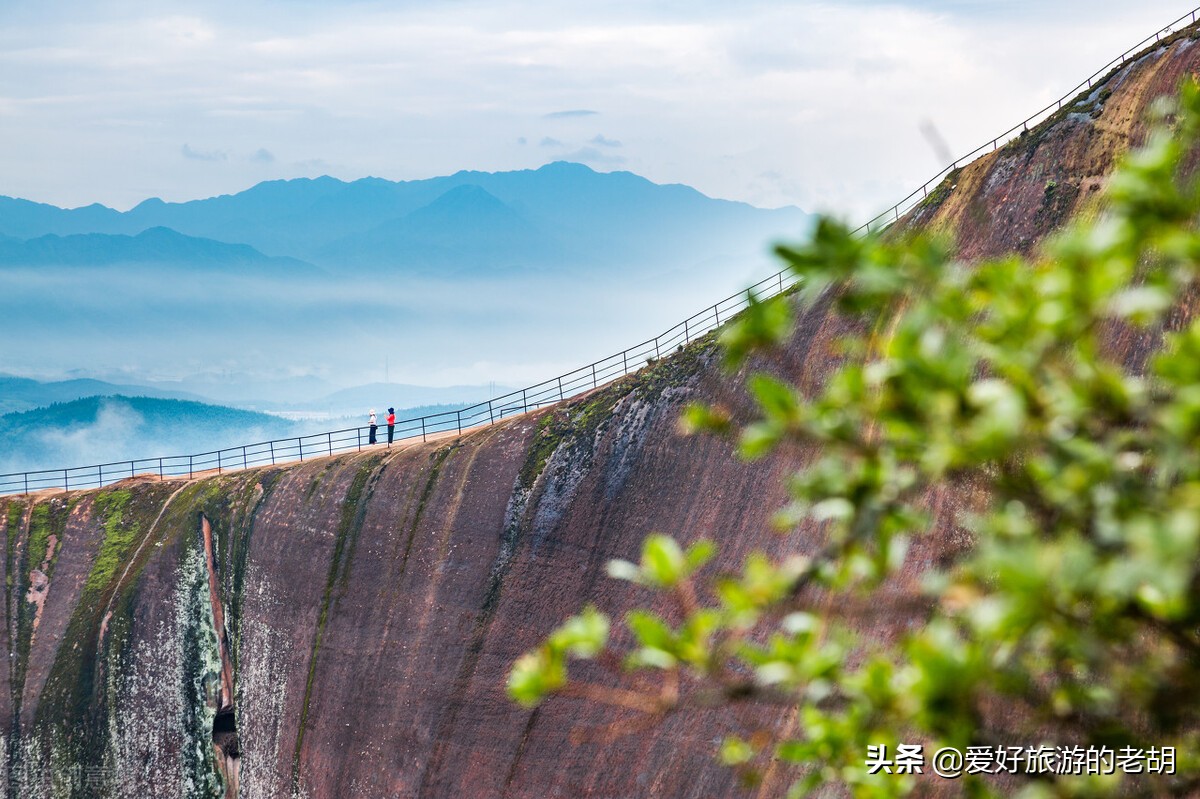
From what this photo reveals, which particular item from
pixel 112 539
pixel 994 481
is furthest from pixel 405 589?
pixel 994 481

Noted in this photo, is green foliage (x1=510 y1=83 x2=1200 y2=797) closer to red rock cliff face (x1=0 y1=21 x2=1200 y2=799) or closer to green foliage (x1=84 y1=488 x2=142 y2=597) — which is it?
red rock cliff face (x1=0 y1=21 x2=1200 y2=799)

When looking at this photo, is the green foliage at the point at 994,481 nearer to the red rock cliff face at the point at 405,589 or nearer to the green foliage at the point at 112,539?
the red rock cliff face at the point at 405,589

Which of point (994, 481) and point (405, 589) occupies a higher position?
point (405, 589)

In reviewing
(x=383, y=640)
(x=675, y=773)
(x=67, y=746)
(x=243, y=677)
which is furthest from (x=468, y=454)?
(x=67, y=746)

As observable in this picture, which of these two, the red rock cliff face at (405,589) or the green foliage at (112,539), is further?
the green foliage at (112,539)

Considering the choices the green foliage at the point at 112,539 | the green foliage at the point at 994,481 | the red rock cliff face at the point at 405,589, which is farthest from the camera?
the green foliage at the point at 112,539

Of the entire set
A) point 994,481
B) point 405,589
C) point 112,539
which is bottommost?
point 994,481

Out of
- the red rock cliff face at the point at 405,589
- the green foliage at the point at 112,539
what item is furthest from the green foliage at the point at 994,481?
the green foliage at the point at 112,539

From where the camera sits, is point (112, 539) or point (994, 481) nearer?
point (994, 481)

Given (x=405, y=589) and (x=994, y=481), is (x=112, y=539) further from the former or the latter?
(x=994, y=481)
